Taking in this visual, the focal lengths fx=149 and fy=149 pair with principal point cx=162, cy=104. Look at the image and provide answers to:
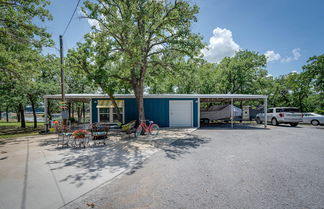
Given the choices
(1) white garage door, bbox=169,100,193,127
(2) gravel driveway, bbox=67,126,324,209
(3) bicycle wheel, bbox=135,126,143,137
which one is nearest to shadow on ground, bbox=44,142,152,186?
(2) gravel driveway, bbox=67,126,324,209

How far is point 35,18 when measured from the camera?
695 cm

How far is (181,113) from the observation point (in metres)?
11.8

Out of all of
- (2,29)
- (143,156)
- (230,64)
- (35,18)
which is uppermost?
(230,64)

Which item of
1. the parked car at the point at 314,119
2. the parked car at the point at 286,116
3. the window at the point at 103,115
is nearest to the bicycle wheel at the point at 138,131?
the window at the point at 103,115

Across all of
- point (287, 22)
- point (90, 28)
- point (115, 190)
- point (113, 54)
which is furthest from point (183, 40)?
point (287, 22)

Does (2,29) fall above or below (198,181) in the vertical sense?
above

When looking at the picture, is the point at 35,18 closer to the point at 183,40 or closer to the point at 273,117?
the point at 183,40

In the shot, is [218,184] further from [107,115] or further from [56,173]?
[107,115]

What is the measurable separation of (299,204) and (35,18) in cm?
1081

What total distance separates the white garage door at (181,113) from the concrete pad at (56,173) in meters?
6.43

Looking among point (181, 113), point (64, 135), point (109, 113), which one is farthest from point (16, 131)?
point (181, 113)

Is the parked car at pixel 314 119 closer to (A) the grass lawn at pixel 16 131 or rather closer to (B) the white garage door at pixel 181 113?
(B) the white garage door at pixel 181 113

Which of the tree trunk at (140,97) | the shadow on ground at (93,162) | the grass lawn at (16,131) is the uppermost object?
the tree trunk at (140,97)

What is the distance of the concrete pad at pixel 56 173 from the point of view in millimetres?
2527
